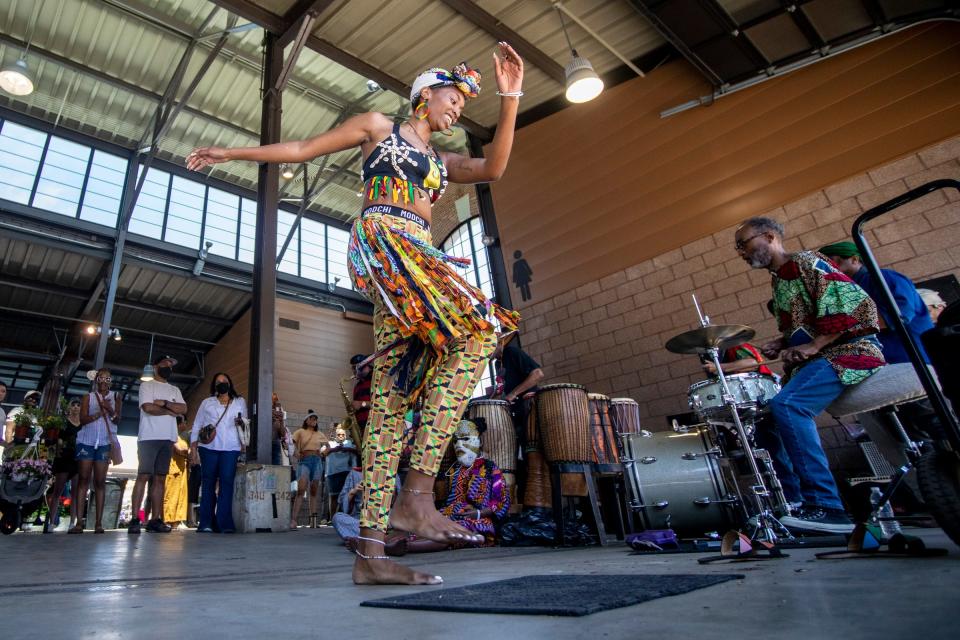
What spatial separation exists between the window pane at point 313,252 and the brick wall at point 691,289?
813 centimetres

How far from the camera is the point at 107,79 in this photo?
9.41m

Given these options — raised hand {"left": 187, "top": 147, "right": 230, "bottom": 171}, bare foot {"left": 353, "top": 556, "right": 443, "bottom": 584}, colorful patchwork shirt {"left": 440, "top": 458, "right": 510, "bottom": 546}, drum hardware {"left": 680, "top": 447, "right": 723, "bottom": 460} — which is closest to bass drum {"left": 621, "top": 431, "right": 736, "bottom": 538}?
drum hardware {"left": 680, "top": 447, "right": 723, "bottom": 460}

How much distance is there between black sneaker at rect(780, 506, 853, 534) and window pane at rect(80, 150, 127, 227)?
12.9m

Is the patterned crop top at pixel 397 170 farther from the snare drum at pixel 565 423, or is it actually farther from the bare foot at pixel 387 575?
the snare drum at pixel 565 423

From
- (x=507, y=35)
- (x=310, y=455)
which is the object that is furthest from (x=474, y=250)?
(x=310, y=455)

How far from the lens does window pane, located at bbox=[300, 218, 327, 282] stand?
1420 centimetres

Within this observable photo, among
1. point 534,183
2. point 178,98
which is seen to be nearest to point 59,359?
point 178,98

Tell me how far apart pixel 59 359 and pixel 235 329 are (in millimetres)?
4397

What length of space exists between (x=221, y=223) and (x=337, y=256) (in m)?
3.08

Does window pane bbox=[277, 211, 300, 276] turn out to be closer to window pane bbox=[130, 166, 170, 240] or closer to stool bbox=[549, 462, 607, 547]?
window pane bbox=[130, 166, 170, 240]

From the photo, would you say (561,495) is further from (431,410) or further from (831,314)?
Result: (431,410)

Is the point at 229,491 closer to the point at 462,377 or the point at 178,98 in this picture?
the point at 462,377

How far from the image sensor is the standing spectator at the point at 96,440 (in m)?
4.81

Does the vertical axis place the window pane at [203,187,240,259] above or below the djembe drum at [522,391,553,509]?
above
